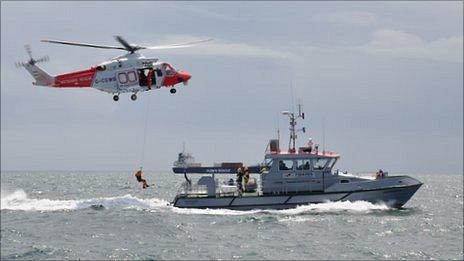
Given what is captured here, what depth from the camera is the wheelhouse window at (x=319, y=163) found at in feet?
153

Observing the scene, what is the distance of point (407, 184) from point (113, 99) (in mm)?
35957

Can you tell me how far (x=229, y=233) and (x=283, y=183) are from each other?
7390mm

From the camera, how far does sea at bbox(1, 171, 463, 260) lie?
36.2 meters

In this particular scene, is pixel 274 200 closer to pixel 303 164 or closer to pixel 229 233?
pixel 303 164

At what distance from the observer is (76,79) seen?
2177cm

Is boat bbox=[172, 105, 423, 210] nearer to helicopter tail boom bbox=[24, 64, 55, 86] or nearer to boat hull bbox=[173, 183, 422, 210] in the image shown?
boat hull bbox=[173, 183, 422, 210]

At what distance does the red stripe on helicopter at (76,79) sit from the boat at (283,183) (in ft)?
81.1

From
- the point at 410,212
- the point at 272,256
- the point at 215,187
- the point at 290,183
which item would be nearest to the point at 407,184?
the point at 410,212

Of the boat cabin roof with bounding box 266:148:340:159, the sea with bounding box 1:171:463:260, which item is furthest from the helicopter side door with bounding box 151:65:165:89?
the boat cabin roof with bounding box 266:148:340:159

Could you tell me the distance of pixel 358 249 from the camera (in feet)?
122

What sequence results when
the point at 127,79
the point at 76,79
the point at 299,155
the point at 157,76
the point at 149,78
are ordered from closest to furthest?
the point at 127,79
the point at 149,78
the point at 76,79
the point at 157,76
the point at 299,155

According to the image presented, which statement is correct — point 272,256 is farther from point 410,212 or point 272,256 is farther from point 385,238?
point 410,212

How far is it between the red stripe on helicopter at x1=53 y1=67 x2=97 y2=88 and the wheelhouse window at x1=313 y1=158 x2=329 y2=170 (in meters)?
27.1

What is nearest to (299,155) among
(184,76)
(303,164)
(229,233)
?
(303,164)
